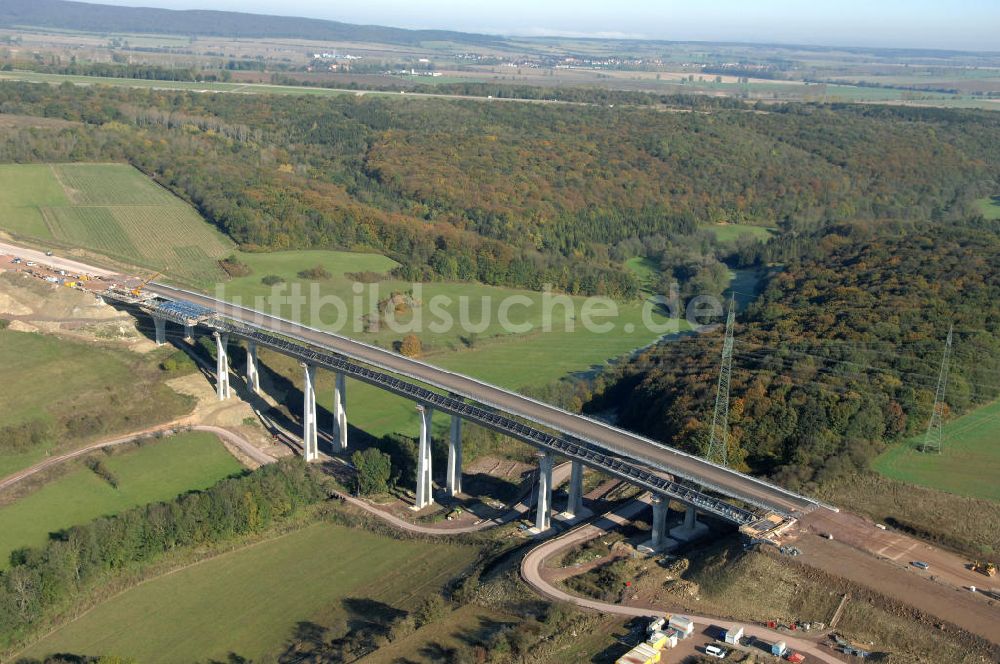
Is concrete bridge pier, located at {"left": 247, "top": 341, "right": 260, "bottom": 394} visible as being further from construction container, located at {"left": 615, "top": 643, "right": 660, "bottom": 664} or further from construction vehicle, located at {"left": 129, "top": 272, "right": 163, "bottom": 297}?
construction container, located at {"left": 615, "top": 643, "right": 660, "bottom": 664}

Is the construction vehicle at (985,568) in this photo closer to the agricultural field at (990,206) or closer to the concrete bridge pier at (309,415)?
the concrete bridge pier at (309,415)

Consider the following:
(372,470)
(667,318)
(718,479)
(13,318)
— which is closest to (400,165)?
(667,318)

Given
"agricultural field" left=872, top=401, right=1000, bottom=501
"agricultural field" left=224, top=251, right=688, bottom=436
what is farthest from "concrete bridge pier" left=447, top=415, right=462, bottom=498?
"agricultural field" left=872, top=401, right=1000, bottom=501

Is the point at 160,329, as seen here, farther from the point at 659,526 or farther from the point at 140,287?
the point at 659,526

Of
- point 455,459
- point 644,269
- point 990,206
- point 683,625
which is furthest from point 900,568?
point 990,206

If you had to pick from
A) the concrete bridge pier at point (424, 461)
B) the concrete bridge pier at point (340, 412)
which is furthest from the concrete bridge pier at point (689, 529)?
the concrete bridge pier at point (340, 412)

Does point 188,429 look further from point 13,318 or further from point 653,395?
point 653,395
